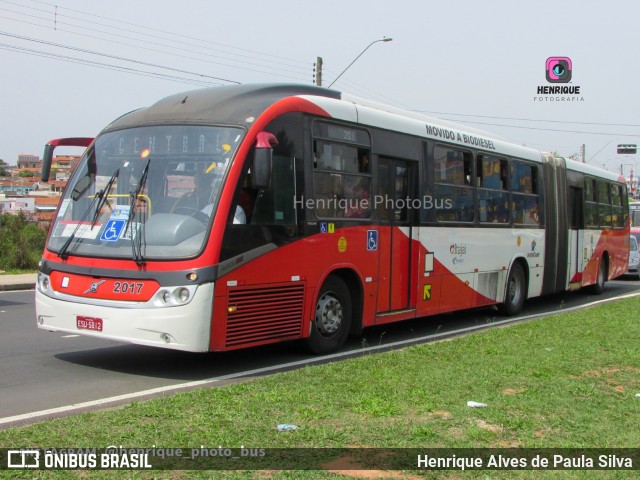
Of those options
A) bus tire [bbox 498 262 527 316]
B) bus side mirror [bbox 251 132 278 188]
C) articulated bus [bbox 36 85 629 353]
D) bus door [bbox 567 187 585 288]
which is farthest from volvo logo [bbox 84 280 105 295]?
bus door [bbox 567 187 585 288]

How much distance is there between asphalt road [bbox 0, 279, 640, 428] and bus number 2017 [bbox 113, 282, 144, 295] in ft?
3.07

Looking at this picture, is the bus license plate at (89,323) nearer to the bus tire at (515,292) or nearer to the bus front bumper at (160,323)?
the bus front bumper at (160,323)

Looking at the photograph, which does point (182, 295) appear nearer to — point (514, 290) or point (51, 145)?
point (51, 145)

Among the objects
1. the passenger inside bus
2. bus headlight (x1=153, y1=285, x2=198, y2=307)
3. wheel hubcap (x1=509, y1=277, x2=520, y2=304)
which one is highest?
the passenger inside bus

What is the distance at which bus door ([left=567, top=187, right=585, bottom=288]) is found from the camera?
17.5m

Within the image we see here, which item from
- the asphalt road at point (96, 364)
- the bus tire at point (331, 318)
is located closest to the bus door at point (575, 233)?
the asphalt road at point (96, 364)

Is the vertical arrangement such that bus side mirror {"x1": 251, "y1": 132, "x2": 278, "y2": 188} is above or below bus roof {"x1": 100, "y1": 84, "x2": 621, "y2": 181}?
below

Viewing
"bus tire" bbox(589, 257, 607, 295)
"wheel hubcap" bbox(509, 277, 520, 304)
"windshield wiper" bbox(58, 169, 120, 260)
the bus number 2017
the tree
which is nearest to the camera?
→ the bus number 2017

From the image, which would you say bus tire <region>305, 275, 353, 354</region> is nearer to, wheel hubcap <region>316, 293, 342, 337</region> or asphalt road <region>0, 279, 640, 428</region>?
wheel hubcap <region>316, 293, 342, 337</region>

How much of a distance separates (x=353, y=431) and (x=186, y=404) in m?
1.50

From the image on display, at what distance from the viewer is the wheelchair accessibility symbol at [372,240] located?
33.1ft

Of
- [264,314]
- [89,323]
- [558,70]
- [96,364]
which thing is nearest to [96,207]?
[89,323]

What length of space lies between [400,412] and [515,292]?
962 centimetres

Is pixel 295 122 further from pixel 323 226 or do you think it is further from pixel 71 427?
pixel 71 427
